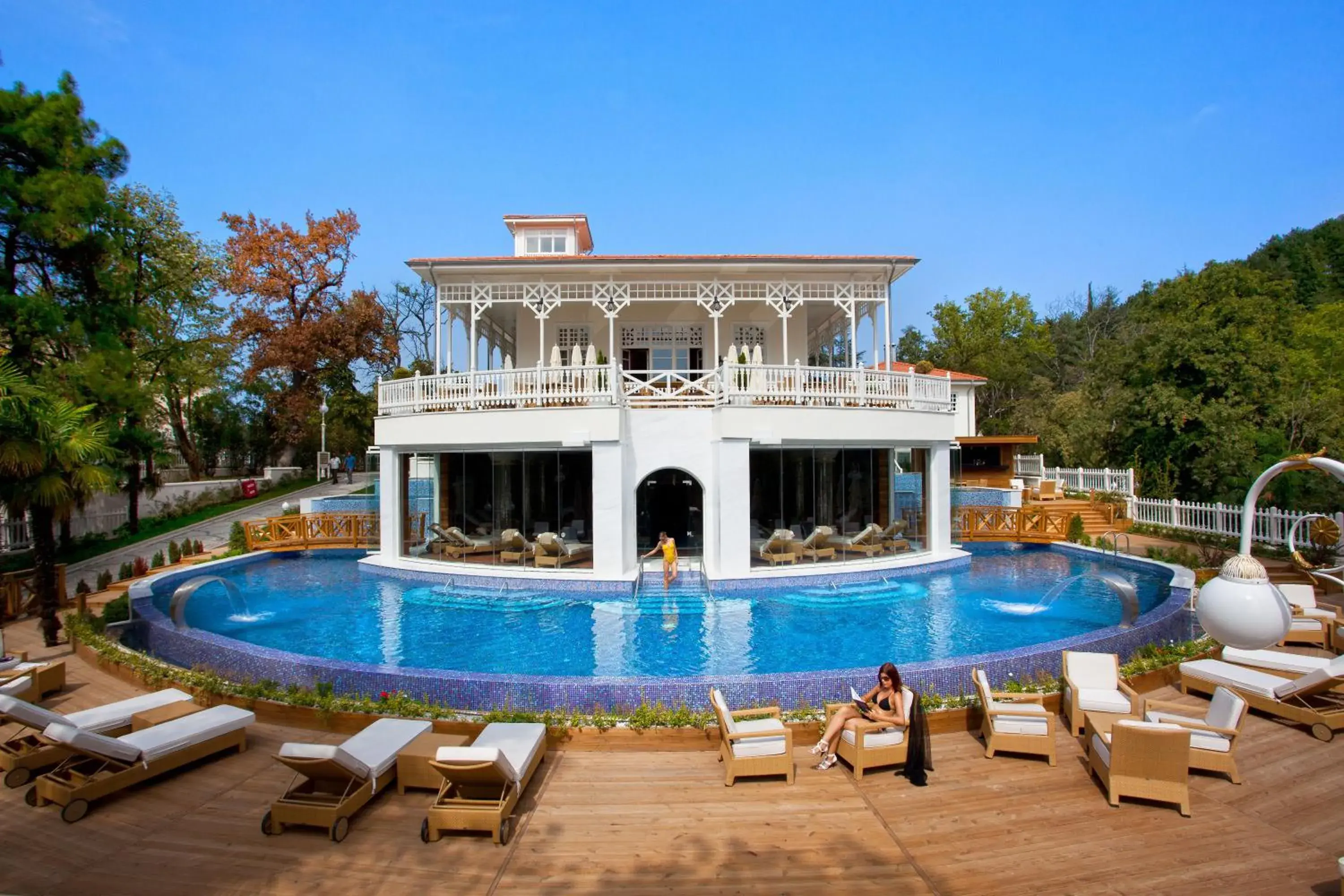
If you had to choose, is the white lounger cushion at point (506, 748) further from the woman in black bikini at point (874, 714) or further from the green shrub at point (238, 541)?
the green shrub at point (238, 541)

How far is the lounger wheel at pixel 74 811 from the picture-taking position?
5387mm

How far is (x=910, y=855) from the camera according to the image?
191 inches

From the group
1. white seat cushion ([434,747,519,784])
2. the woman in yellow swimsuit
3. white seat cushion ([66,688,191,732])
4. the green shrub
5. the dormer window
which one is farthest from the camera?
the dormer window

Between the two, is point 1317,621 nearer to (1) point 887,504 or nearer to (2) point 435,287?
(1) point 887,504

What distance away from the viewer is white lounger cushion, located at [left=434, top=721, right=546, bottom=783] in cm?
509

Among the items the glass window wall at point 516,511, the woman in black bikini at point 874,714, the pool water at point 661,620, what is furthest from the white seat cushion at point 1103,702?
the glass window wall at point 516,511

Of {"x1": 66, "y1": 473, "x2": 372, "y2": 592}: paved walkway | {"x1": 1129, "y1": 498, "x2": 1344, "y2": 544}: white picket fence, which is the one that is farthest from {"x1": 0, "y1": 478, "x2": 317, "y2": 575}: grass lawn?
{"x1": 1129, "y1": 498, "x2": 1344, "y2": 544}: white picket fence

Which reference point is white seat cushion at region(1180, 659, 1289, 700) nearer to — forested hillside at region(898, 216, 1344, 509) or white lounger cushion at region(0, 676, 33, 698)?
white lounger cushion at region(0, 676, 33, 698)

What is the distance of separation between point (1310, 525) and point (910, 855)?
18.3 m

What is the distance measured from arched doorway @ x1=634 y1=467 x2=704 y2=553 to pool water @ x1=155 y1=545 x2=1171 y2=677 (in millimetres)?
1835

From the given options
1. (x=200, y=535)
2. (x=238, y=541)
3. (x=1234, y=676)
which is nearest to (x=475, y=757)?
(x=1234, y=676)

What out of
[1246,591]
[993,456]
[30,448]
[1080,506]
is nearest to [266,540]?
[30,448]

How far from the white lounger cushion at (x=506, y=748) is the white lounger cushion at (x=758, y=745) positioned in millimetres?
1780

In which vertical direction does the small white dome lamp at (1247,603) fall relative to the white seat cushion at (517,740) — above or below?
above
